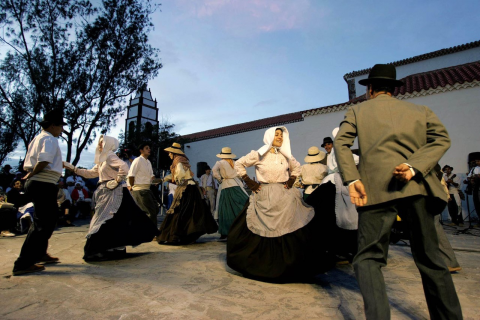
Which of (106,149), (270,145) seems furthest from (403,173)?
(106,149)

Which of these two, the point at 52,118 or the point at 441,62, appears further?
the point at 441,62

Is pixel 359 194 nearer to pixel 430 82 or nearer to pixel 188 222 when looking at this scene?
pixel 188 222

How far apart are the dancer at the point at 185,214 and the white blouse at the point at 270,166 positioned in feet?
7.31

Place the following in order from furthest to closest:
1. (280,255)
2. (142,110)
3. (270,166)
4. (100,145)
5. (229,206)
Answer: (142,110) < (229,206) < (100,145) < (270,166) < (280,255)

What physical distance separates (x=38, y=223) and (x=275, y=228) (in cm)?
264

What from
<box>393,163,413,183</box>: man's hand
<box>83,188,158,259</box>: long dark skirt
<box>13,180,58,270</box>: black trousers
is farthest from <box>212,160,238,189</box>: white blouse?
<box>393,163,413,183</box>: man's hand

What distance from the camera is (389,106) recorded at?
1.89 m

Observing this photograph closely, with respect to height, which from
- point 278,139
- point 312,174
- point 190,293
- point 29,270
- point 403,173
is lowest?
point 190,293

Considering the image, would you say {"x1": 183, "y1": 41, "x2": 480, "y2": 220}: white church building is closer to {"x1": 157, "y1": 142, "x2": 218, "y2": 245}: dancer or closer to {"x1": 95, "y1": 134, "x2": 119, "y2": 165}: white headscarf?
{"x1": 157, "y1": 142, "x2": 218, "y2": 245}: dancer

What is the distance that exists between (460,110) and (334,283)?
10.4 metres

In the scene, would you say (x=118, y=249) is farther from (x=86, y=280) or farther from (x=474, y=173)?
(x=474, y=173)

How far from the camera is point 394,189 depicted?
1709 mm

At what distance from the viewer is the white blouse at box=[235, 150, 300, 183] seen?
345 centimetres

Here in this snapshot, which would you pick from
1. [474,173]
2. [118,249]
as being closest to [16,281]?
[118,249]
